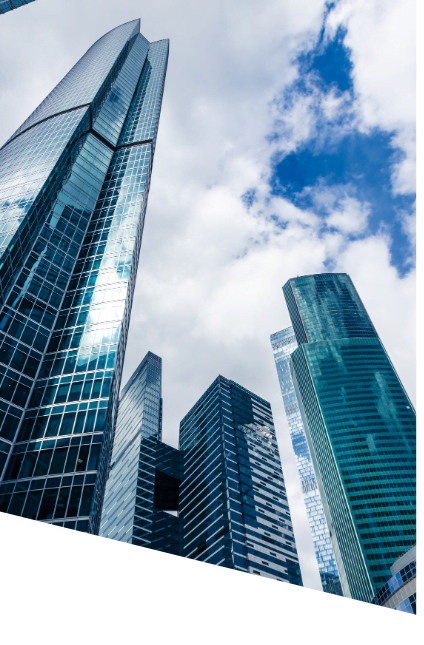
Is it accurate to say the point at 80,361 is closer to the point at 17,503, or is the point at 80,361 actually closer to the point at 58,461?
the point at 58,461

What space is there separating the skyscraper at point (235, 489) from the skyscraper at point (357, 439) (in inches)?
826

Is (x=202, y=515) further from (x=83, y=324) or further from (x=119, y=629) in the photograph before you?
(x=119, y=629)

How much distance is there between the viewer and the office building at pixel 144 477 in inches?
3930

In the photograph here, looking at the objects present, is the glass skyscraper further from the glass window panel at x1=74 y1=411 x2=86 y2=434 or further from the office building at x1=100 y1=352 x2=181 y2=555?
the glass window panel at x1=74 y1=411 x2=86 y2=434

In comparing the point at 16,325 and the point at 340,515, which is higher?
the point at 340,515

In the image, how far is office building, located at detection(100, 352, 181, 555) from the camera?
99812mm

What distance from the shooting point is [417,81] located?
14.4 feet

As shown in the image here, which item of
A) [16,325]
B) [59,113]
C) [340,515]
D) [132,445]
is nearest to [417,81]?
[16,325]

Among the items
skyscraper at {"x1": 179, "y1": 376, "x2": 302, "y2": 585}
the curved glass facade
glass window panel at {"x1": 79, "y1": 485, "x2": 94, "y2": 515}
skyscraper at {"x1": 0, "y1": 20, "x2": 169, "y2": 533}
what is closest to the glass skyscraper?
skyscraper at {"x1": 179, "y1": 376, "x2": 302, "y2": 585}

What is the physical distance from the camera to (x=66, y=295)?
173ft

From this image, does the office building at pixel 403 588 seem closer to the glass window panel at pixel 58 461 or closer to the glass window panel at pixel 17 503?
the glass window panel at pixel 58 461

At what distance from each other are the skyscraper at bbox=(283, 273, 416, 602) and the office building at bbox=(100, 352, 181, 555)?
47633 mm

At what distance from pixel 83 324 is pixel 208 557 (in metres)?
68.9

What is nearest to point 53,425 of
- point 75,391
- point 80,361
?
point 75,391
